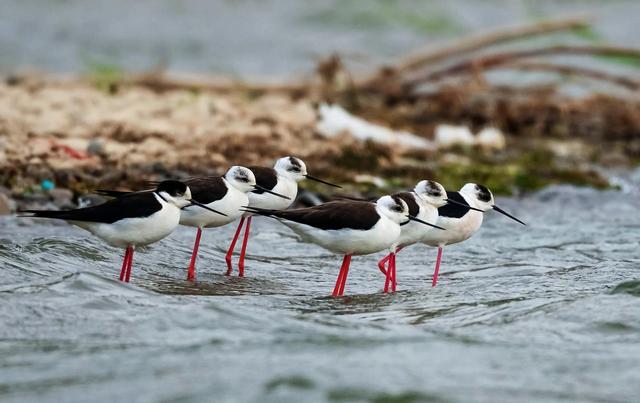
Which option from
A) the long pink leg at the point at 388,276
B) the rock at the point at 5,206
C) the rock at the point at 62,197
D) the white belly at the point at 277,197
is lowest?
the rock at the point at 5,206

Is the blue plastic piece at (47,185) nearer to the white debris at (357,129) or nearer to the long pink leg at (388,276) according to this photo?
the long pink leg at (388,276)

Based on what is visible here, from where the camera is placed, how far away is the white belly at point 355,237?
849 centimetres

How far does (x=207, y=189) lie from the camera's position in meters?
9.16

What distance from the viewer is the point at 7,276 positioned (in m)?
8.09

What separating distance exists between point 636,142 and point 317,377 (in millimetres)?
11655

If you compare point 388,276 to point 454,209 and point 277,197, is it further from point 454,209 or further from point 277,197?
point 277,197

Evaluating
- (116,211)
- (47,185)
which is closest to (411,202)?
(116,211)

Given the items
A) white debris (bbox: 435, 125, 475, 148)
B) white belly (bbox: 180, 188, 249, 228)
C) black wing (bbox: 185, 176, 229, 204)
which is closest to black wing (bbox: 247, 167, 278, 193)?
white belly (bbox: 180, 188, 249, 228)

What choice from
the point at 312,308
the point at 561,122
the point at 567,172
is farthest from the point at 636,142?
the point at 312,308

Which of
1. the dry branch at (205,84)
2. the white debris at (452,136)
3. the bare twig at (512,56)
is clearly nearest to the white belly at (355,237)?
the white debris at (452,136)

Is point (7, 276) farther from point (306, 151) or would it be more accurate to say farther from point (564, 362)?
point (306, 151)

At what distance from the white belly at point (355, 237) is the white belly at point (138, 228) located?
892mm

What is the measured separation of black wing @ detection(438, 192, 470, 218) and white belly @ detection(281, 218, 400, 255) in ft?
3.11

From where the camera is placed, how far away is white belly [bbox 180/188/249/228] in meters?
9.05
